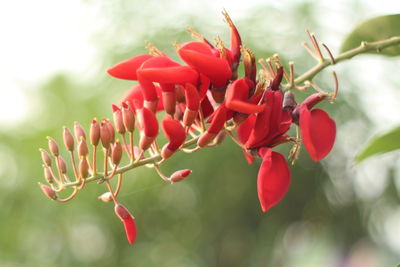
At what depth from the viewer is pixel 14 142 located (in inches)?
127

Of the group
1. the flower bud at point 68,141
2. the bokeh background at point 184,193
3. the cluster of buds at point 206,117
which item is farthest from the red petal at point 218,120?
the bokeh background at point 184,193

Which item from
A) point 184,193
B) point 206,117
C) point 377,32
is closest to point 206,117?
point 206,117

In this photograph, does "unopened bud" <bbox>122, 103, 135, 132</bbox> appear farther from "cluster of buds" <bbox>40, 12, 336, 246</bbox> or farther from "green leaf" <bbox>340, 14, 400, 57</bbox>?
"green leaf" <bbox>340, 14, 400, 57</bbox>

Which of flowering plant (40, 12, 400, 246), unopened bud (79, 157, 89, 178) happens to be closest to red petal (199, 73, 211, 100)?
flowering plant (40, 12, 400, 246)

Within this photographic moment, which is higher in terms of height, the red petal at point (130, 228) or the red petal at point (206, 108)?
the red petal at point (206, 108)

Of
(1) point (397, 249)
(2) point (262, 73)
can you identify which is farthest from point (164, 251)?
(2) point (262, 73)

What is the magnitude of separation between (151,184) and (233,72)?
103 inches

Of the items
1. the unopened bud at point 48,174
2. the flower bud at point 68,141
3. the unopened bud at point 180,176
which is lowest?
the unopened bud at point 48,174

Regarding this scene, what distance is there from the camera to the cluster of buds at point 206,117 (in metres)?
0.47

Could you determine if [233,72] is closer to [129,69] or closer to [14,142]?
[129,69]

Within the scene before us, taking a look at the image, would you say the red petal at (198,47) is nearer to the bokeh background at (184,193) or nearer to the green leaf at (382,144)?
the green leaf at (382,144)

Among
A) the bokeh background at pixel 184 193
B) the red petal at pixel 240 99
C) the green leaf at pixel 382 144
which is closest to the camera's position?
the red petal at pixel 240 99

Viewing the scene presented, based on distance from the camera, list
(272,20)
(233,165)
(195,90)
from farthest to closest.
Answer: (233,165) < (272,20) < (195,90)

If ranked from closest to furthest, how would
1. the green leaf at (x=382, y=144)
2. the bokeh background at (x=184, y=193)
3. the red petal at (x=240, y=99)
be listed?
the red petal at (x=240, y=99) < the green leaf at (x=382, y=144) < the bokeh background at (x=184, y=193)
